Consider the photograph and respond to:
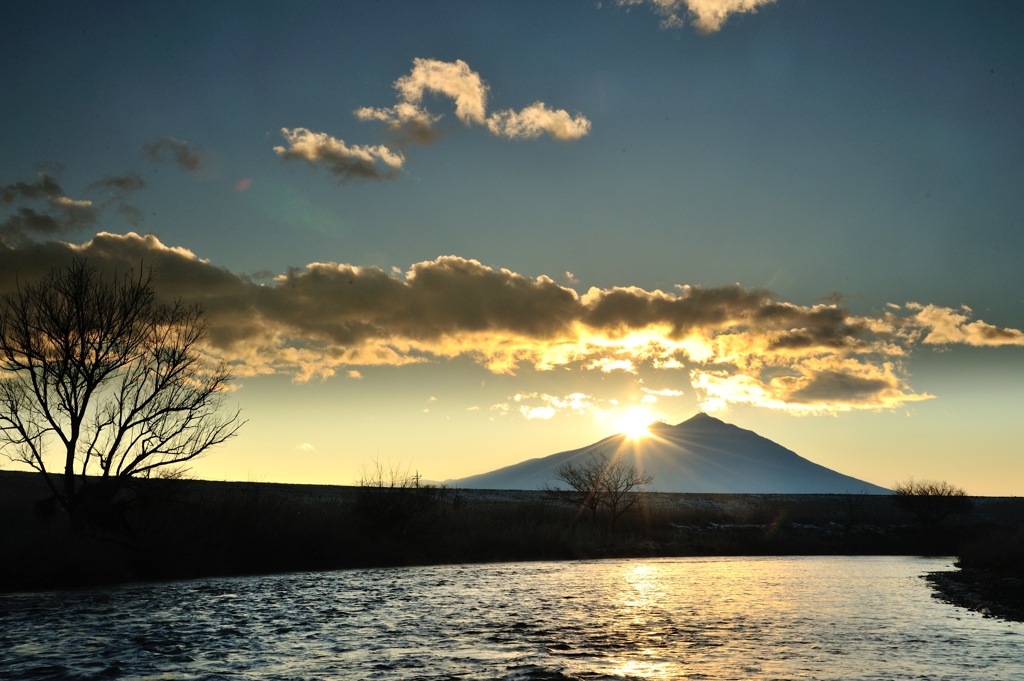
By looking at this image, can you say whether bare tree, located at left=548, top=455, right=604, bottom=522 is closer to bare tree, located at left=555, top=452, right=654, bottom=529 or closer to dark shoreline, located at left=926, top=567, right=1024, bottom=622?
bare tree, located at left=555, top=452, right=654, bottom=529

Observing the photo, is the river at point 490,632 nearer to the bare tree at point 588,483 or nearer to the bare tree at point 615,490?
the bare tree at point 615,490

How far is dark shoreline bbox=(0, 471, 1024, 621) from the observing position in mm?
32906

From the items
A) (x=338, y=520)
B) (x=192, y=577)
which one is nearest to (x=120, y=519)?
(x=192, y=577)

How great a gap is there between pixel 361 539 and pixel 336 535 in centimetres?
230

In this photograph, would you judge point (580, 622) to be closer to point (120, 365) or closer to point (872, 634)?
point (872, 634)

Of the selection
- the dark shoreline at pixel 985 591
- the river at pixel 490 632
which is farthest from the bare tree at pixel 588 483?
the river at pixel 490 632

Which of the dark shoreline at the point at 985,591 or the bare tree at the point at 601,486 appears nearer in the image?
the dark shoreline at the point at 985,591

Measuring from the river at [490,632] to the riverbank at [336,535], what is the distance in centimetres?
266

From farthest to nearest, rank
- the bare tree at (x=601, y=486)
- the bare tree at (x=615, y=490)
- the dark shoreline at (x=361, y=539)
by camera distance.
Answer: the bare tree at (x=601, y=486) → the bare tree at (x=615, y=490) → the dark shoreline at (x=361, y=539)

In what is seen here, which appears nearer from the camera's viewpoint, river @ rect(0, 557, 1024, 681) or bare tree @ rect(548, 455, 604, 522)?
river @ rect(0, 557, 1024, 681)

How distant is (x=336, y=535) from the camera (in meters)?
48.2

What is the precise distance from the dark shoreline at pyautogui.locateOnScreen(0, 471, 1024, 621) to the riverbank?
0.07 metres

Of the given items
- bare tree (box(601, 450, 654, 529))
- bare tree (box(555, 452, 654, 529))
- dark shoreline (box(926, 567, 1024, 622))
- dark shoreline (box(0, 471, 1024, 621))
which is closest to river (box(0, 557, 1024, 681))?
dark shoreline (box(926, 567, 1024, 622))

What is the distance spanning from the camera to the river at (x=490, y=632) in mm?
17266
